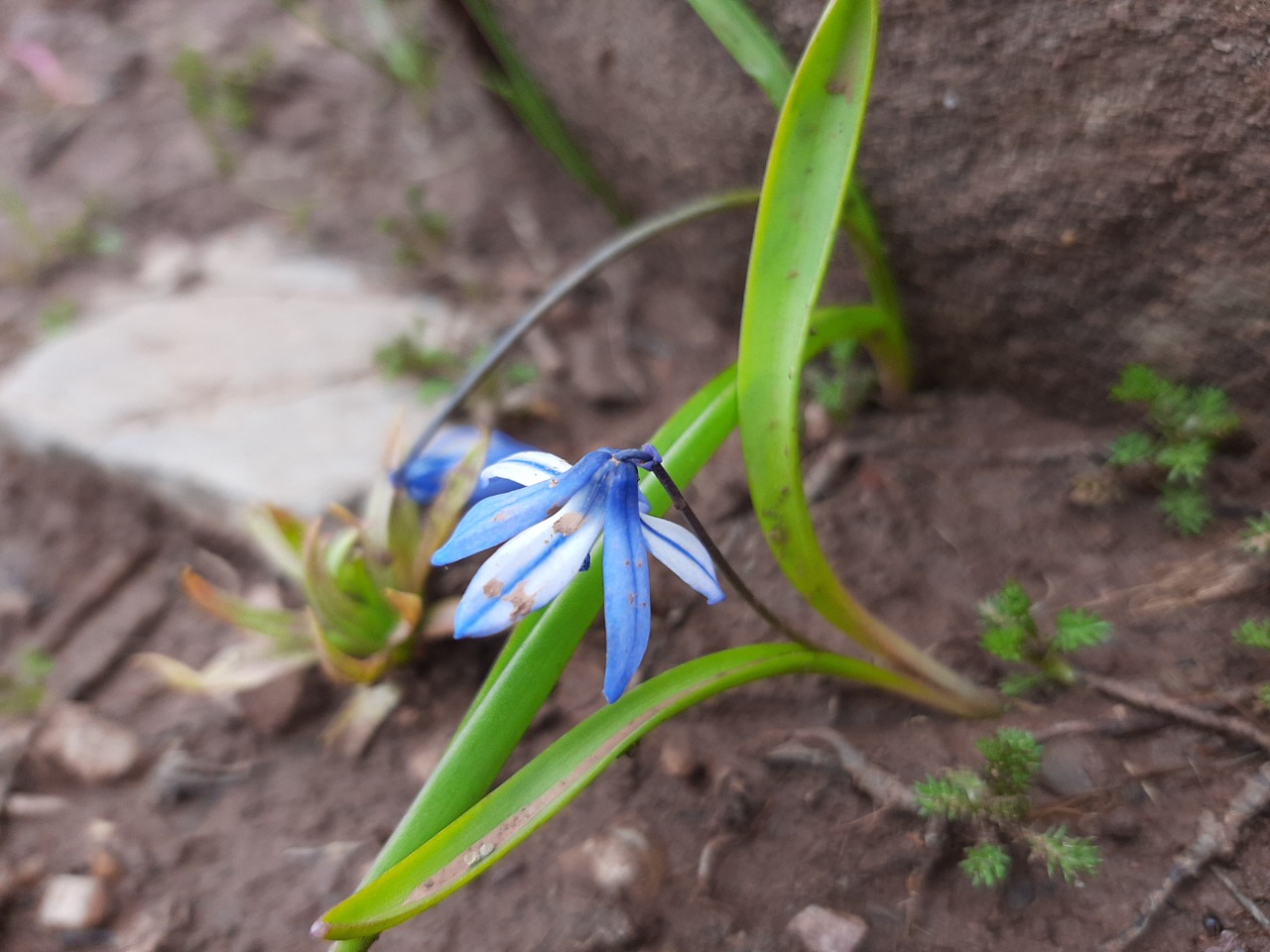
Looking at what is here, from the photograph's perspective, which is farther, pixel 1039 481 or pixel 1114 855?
pixel 1039 481

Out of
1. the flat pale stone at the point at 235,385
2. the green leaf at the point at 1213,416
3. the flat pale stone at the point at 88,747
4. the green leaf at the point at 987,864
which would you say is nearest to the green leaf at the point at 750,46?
the green leaf at the point at 1213,416

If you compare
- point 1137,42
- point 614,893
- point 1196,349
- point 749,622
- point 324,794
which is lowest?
point 1196,349

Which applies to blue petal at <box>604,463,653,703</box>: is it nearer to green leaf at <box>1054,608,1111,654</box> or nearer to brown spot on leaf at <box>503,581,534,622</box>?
brown spot on leaf at <box>503,581,534,622</box>

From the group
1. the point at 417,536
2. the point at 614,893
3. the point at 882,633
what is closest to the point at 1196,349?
the point at 882,633

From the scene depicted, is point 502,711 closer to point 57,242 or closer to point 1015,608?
point 1015,608

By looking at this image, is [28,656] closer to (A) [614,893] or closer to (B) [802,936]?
(A) [614,893]

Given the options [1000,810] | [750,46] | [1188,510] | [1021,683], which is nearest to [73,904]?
[1000,810]

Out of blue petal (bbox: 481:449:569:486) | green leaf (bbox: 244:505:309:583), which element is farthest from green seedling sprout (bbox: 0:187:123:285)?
blue petal (bbox: 481:449:569:486)
